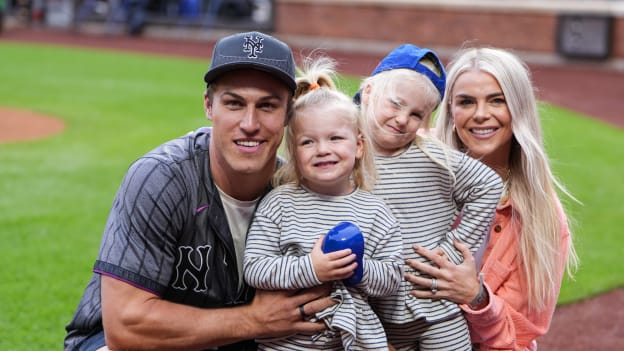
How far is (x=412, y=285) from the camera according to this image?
347cm

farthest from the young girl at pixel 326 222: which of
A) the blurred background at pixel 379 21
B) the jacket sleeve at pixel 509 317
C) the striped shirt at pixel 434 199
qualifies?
the blurred background at pixel 379 21

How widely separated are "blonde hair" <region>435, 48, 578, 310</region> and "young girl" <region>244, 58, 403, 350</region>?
779 millimetres

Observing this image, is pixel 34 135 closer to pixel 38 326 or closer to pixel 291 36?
pixel 38 326

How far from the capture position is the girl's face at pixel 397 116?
11.5 feet

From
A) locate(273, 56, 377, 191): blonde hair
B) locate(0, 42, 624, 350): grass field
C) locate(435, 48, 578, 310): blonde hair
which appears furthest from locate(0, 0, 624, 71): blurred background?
locate(273, 56, 377, 191): blonde hair

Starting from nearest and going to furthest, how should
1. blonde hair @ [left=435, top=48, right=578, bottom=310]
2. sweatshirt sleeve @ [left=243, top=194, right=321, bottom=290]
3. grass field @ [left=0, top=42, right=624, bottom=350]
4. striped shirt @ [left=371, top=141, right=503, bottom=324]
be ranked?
sweatshirt sleeve @ [left=243, top=194, right=321, bottom=290] < striped shirt @ [left=371, top=141, right=503, bottom=324] < blonde hair @ [left=435, top=48, right=578, bottom=310] < grass field @ [left=0, top=42, right=624, bottom=350]

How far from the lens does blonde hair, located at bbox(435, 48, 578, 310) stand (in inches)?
150

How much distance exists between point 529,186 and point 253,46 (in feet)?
4.58

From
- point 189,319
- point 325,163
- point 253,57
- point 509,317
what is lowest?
point 509,317

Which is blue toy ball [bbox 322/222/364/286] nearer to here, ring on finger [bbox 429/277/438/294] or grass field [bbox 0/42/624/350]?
ring on finger [bbox 429/277/438/294]

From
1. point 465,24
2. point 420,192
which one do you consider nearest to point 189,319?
point 420,192

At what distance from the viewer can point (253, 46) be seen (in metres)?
3.30

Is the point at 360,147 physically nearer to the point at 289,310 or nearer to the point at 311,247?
the point at 311,247

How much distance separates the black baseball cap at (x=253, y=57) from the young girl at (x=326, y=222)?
0.47 feet
